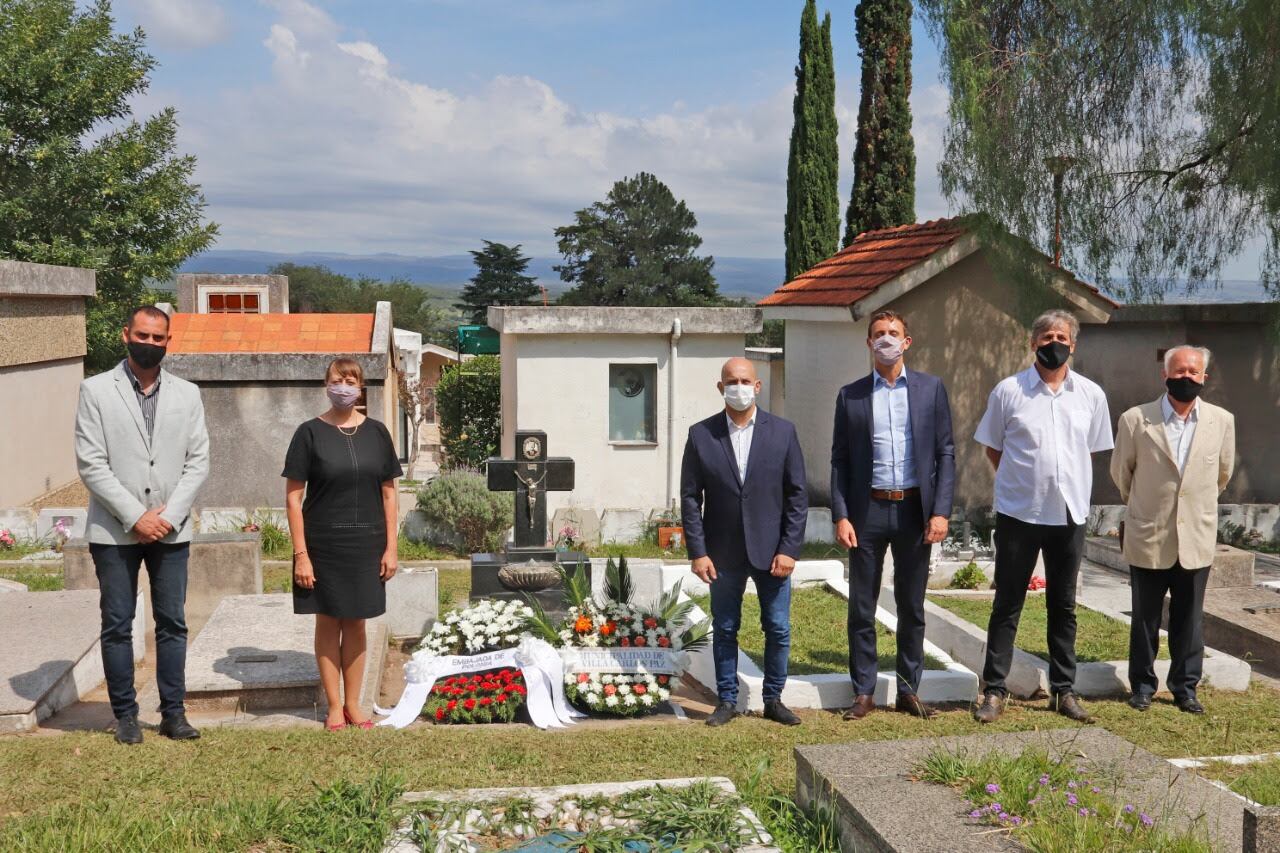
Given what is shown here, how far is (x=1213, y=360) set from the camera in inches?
575

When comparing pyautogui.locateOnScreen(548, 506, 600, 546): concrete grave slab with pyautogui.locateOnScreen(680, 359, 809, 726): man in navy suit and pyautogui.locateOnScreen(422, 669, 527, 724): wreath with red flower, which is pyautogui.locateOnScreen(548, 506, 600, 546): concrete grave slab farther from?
pyautogui.locateOnScreen(680, 359, 809, 726): man in navy suit

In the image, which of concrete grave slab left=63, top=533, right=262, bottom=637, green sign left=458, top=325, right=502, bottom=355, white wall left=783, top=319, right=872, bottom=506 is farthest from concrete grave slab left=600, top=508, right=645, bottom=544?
green sign left=458, top=325, right=502, bottom=355

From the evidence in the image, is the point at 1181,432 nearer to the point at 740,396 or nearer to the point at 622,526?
the point at 740,396

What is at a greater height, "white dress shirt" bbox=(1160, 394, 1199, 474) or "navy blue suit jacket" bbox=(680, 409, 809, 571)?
"white dress shirt" bbox=(1160, 394, 1199, 474)

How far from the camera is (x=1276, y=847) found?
3.60 m

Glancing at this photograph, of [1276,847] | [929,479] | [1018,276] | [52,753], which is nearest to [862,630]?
[929,479]

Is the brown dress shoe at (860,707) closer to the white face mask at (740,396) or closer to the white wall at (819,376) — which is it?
the white face mask at (740,396)

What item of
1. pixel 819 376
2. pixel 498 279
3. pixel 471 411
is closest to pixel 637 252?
pixel 498 279

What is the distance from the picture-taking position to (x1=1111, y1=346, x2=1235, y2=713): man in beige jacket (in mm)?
6570

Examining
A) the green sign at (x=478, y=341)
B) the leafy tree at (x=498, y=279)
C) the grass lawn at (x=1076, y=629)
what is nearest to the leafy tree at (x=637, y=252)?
the leafy tree at (x=498, y=279)

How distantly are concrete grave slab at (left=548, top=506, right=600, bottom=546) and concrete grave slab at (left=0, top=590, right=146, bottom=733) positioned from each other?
18.2 feet

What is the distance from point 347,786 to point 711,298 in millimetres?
53879

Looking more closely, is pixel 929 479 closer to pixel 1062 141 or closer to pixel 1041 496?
pixel 1041 496

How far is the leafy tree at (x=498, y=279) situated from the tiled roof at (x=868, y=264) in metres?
51.9
